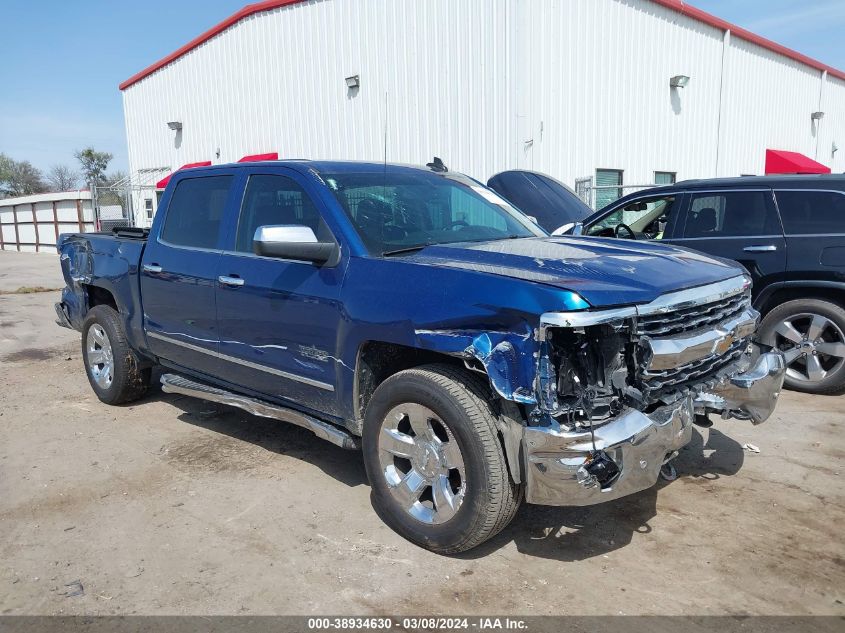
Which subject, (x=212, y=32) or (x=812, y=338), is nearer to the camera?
(x=812, y=338)

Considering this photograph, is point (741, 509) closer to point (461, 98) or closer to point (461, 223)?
point (461, 223)

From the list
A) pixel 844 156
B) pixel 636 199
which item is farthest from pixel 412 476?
pixel 844 156

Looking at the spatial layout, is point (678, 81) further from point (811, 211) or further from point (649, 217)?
point (811, 211)

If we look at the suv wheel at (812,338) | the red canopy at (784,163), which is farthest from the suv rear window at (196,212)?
the red canopy at (784,163)

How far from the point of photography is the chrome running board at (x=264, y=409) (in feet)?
11.9

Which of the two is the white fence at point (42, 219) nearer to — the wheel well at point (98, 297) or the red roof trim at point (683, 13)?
the red roof trim at point (683, 13)

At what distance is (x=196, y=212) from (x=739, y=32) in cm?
1758

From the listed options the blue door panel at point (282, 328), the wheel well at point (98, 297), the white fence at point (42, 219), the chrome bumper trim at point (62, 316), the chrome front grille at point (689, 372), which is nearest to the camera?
the chrome front grille at point (689, 372)

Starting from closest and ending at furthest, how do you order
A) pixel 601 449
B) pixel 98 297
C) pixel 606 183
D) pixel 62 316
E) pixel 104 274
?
pixel 601 449, pixel 104 274, pixel 98 297, pixel 62 316, pixel 606 183

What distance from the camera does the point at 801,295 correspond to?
224 inches

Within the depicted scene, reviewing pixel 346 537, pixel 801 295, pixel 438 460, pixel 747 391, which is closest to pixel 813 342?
pixel 801 295

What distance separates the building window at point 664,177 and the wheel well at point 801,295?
11023mm

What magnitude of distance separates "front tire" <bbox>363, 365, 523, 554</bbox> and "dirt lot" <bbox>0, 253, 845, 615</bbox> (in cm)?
19

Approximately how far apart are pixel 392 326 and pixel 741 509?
221cm
